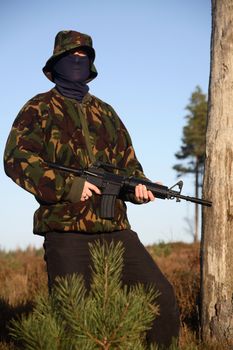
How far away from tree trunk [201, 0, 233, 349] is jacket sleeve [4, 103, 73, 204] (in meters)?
1.54

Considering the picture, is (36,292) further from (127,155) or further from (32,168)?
(32,168)

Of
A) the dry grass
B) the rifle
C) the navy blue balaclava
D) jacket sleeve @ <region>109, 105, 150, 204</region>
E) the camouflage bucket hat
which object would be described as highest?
the camouflage bucket hat

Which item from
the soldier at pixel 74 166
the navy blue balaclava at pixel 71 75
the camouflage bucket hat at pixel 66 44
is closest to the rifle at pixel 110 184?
the soldier at pixel 74 166

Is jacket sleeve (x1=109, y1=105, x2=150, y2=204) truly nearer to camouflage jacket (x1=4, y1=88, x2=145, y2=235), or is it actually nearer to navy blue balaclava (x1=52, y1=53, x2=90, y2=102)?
camouflage jacket (x1=4, y1=88, x2=145, y2=235)

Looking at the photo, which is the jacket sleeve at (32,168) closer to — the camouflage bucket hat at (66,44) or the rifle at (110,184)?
the rifle at (110,184)

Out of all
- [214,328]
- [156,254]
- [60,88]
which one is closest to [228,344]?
[214,328]

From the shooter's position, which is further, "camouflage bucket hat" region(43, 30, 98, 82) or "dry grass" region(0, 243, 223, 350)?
"dry grass" region(0, 243, 223, 350)

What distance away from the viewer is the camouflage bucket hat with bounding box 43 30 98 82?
4328mm

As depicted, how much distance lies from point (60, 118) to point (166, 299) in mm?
1439

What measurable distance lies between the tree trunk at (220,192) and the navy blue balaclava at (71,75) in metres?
1.23

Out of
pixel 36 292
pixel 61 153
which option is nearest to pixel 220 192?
pixel 61 153

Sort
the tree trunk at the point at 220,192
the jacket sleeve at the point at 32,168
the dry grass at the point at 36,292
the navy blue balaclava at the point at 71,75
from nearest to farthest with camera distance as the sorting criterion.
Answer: the jacket sleeve at the point at 32,168 → the navy blue balaclava at the point at 71,75 → the tree trunk at the point at 220,192 → the dry grass at the point at 36,292

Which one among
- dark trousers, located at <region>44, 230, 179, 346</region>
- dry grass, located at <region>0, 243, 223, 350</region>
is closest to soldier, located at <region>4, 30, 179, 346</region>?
dark trousers, located at <region>44, 230, 179, 346</region>

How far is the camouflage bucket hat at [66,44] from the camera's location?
433 centimetres
